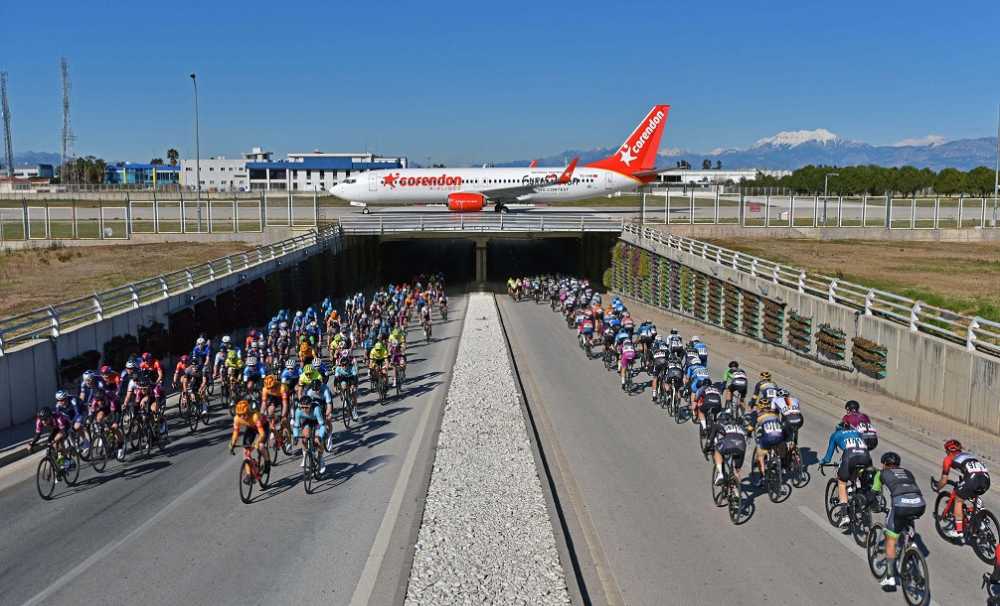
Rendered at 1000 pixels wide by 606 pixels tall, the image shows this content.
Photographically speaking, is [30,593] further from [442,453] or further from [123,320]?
[123,320]

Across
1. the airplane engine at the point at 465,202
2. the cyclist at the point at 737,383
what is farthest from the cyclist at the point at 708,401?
the airplane engine at the point at 465,202

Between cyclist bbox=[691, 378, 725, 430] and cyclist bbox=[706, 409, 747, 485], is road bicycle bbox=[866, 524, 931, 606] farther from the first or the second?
cyclist bbox=[691, 378, 725, 430]

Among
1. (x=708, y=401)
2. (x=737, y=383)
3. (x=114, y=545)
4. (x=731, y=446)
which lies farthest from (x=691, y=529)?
(x=114, y=545)

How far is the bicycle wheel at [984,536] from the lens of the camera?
12.1 m

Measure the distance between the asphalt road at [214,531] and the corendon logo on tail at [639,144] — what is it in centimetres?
5905

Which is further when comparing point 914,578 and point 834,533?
point 834,533

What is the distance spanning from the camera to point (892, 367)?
76.7 feet

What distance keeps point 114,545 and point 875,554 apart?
397 inches

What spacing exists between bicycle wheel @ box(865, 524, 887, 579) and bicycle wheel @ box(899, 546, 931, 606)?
55cm

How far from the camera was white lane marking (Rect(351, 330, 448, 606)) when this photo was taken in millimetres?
11219

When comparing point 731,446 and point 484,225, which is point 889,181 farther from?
point 731,446

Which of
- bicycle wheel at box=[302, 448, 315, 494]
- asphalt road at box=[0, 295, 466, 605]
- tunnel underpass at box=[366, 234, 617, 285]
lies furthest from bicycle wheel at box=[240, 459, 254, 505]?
tunnel underpass at box=[366, 234, 617, 285]

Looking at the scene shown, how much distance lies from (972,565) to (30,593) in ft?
38.6

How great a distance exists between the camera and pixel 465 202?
223ft
